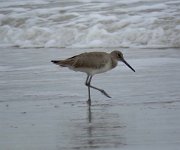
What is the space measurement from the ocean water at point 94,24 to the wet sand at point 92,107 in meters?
1.36

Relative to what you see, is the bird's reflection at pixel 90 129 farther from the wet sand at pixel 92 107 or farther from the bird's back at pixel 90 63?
the bird's back at pixel 90 63

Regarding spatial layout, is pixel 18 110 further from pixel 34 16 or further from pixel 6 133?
pixel 34 16

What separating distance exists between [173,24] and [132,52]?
1.84 metres

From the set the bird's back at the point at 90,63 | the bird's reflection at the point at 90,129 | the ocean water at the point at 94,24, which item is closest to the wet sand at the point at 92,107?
the bird's reflection at the point at 90,129

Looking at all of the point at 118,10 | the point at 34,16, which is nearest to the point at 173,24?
the point at 118,10

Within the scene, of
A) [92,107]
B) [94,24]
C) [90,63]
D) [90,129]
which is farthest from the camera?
[94,24]

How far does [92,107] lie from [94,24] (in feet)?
22.5

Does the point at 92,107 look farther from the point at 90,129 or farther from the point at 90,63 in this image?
the point at 90,129

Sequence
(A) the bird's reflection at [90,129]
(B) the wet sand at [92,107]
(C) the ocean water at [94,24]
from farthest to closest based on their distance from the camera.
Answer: (C) the ocean water at [94,24] < (B) the wet sand at [92,107] < (A) the bird's reflection at [90,129]

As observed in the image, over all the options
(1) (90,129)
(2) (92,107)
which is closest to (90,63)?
(2) (92,107)

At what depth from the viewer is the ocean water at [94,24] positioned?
13836 mm

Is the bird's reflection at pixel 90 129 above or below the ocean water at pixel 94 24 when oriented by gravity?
above

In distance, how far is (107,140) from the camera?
6.54 m

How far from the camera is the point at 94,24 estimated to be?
1512 centimetres
